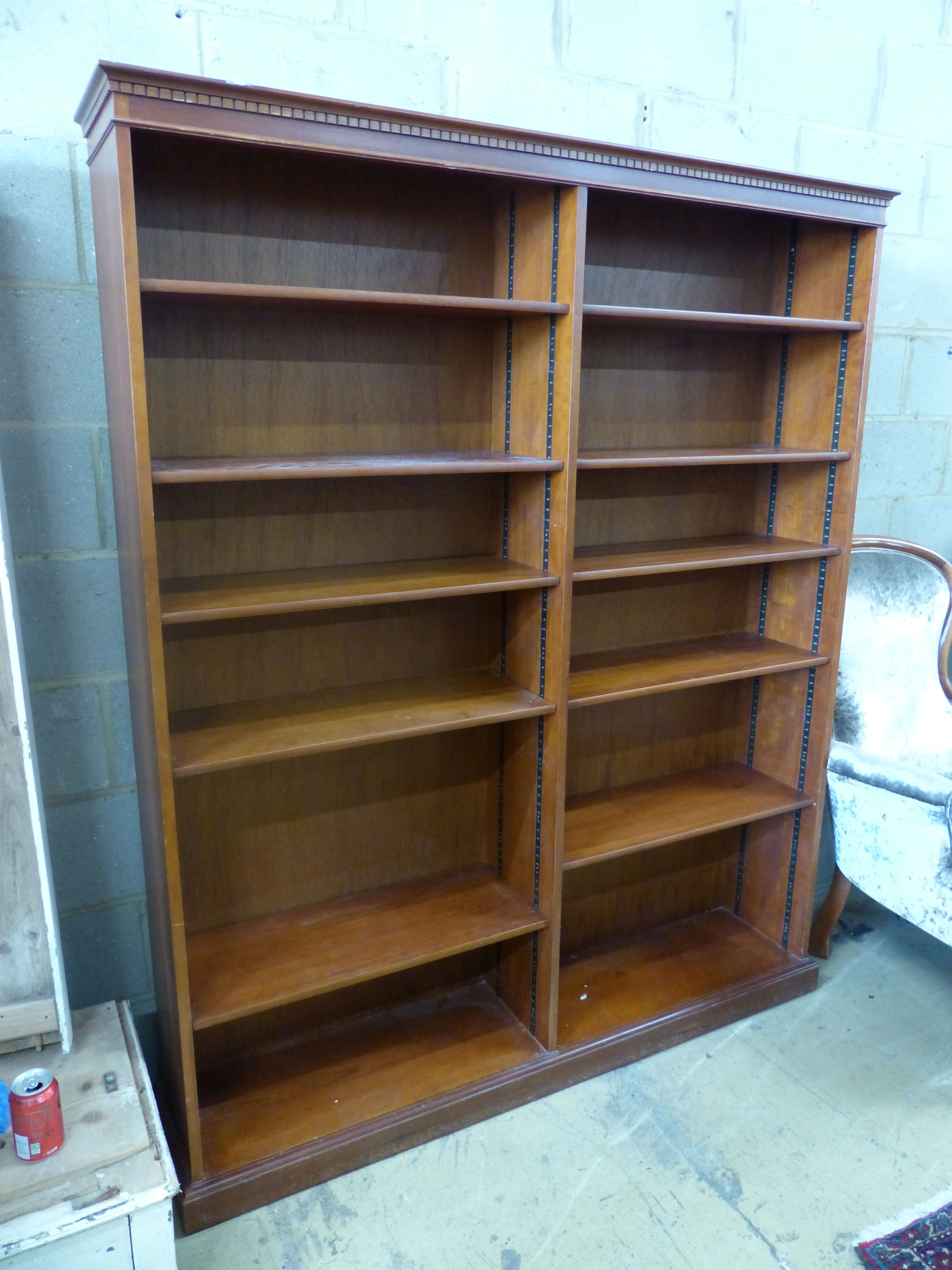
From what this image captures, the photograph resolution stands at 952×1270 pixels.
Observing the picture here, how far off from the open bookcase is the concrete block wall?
0.11 m

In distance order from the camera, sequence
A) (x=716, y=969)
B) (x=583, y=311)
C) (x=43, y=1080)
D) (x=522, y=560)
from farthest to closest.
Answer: (x=716, y=969) < (x=522, y=560) < (x=583, y=311) < (x=43, y=1080)

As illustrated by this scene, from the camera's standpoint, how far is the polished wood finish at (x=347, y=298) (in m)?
1.34

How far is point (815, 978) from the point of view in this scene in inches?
90.7

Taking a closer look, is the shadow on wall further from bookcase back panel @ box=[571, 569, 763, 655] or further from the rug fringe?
the rug fringe

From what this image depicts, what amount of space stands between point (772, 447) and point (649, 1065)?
1.43 meters

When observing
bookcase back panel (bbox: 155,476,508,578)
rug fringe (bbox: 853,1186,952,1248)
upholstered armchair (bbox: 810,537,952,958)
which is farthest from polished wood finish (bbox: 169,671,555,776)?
rug fringe (bbox: 853,1186,952,1248)

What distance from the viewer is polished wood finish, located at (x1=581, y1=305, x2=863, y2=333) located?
166cm

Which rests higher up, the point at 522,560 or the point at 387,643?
the point at 522,560

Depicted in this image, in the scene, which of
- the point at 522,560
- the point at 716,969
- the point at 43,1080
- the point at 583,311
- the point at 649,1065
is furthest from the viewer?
the point at 716,969

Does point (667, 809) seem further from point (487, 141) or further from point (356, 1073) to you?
point (487, 141)

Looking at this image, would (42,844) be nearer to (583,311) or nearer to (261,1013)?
(261,1013)

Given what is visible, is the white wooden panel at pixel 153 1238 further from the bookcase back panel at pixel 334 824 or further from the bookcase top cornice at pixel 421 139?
→ the bookcase top cornice at pixel 421 139

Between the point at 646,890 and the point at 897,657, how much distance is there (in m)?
0.86

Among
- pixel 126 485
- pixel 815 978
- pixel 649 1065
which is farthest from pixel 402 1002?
pixel 126 485
